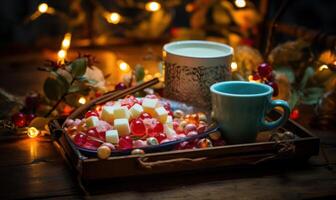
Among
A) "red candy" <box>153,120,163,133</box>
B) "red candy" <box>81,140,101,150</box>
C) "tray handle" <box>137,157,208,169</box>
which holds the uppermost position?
"red candy" <box>153,120,163,133</box>

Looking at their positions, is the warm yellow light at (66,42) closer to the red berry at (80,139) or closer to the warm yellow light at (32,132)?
the warm yellow light at (32,132)

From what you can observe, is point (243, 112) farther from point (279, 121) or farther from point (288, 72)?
point (288, 72)

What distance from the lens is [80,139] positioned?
71 cm

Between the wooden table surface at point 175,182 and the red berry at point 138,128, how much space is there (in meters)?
0.07

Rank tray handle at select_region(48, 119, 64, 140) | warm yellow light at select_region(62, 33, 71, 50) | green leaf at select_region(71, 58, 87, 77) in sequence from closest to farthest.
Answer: tray handle at select_region(48, 119, 64, 140)
green leaf at select_region(71, 58, 87, 77)
warm yellow light at select_region(62, 33, 71, 50)

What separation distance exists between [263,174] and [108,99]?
0.29 m

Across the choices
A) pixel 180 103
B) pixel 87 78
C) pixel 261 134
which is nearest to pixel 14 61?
pixel 87 78

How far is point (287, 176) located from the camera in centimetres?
73

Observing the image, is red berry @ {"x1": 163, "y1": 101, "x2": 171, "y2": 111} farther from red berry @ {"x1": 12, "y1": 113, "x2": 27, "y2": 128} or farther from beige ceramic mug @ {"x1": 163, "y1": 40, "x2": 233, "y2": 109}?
red berry @ {"x1": 12, "y1": 113, "x2": 27, "y2": 128}

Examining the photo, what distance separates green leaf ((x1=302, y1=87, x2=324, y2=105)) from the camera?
1.00 m

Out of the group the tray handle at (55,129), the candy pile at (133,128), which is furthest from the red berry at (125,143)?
the tray handle at (55,129)

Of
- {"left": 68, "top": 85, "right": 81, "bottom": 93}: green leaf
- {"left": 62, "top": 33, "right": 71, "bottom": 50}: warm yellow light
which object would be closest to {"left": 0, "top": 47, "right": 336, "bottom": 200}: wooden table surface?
{"left": 68, "top": 85, "right": 81, "bottom": 93}: green leaf

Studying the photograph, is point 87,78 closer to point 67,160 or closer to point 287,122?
point 67,160

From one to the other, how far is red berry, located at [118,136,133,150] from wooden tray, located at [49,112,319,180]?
38 mm
